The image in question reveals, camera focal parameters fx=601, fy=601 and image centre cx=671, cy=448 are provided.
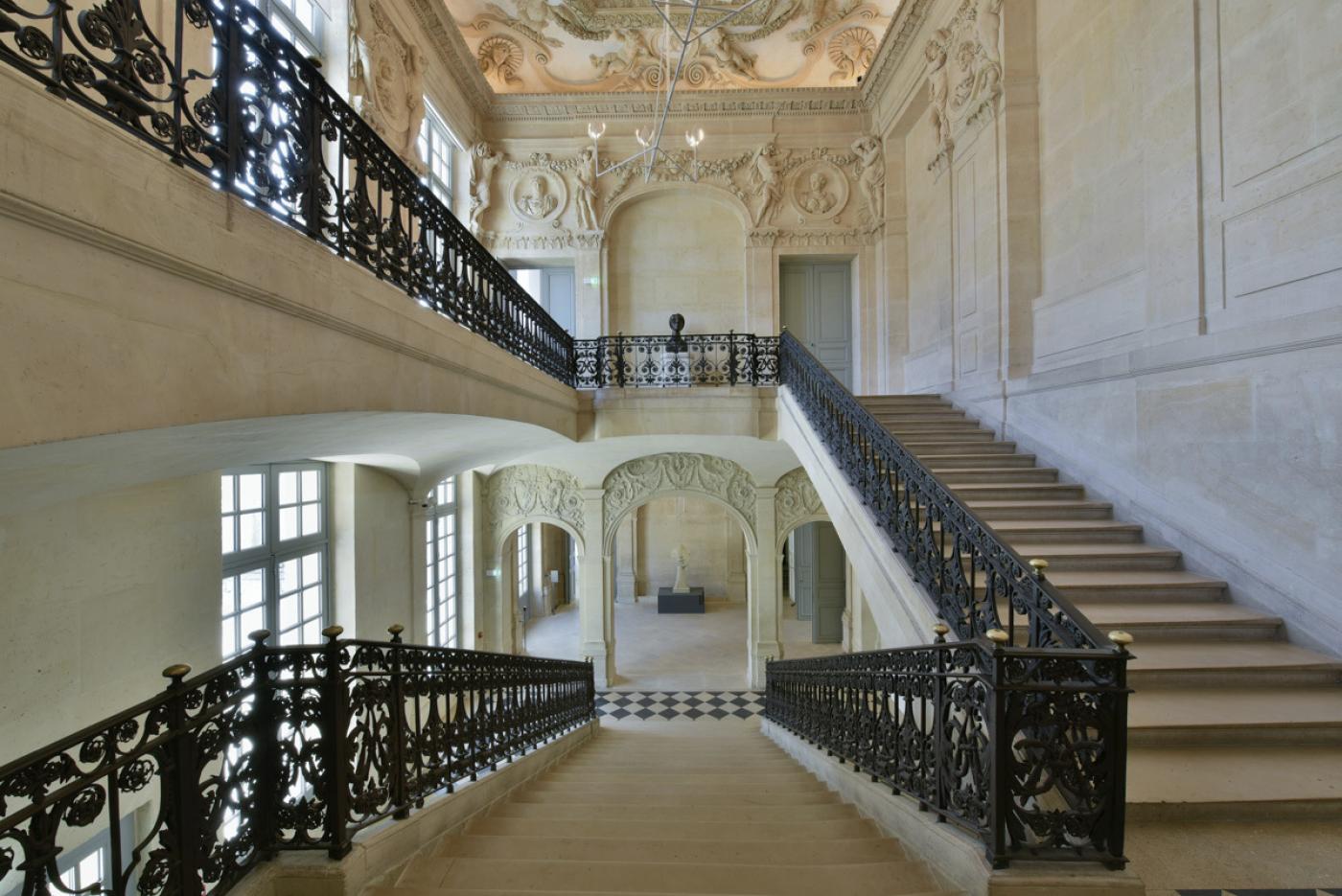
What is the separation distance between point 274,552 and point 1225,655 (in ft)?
21.4

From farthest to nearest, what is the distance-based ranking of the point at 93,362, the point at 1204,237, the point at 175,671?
the point at 1204,237 < the point at 175,671 < the point at 93,362

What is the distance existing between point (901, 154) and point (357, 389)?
9.50 metres

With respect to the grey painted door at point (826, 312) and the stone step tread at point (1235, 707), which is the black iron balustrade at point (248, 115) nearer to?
the stone step tread at point (1235, 707)

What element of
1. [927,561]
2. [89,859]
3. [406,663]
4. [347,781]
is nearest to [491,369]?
[406,663]

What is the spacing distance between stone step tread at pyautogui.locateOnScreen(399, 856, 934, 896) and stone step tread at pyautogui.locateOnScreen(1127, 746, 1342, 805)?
3.14ft

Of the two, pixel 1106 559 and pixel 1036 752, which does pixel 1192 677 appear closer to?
pixel 1106 559

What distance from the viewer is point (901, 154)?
9.41 metres

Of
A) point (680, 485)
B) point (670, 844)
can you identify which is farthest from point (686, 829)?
point (680, 485)

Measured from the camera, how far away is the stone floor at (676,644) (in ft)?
31.5

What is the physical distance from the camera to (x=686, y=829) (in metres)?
2.81

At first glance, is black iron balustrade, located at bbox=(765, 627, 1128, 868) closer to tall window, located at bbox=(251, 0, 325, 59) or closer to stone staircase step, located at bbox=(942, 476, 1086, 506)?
stone staircase step, located at bbox=(942, 476, 1086, 506)

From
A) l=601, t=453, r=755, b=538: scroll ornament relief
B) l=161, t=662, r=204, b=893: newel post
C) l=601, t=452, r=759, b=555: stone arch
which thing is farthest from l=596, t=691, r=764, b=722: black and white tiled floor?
l=161, t=662, r=204, b=893: newel post

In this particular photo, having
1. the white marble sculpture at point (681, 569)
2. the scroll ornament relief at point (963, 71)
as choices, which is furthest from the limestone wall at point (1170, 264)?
the white marble sculpture at point (681, 569)

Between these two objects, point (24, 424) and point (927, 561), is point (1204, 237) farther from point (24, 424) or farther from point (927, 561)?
point (24, 424)
